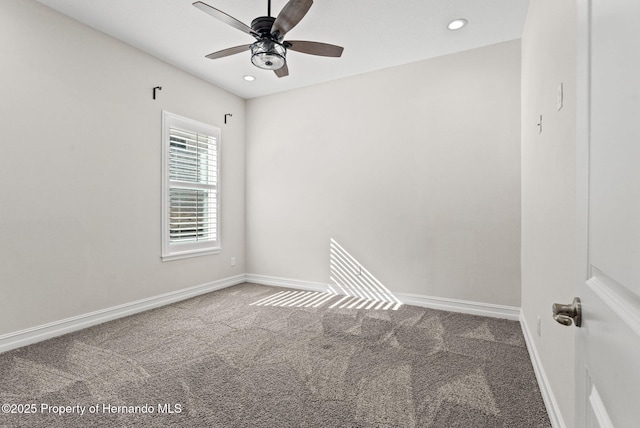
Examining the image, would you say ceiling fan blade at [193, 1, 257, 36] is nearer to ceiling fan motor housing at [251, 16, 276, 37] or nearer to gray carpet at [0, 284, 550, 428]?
ceiling fan motor housing at [251, 16, 276, 37]

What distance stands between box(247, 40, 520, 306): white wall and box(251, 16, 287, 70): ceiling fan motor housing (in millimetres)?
1751

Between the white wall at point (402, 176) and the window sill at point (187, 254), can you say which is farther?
the window sill at point (187, 254)

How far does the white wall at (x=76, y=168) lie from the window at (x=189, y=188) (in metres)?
0.12

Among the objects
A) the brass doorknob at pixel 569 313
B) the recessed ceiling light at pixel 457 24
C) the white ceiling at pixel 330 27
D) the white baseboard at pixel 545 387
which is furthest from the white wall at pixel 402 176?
the brass doorknob at pixel 569 313

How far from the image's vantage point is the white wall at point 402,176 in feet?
11.1

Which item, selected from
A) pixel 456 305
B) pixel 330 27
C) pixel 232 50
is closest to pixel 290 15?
pixel 232 50

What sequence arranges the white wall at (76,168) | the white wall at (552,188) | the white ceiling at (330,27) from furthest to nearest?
the white ceiling at (330,27), the white wall at (76,168), the white wall at (552,188)

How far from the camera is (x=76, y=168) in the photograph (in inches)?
118

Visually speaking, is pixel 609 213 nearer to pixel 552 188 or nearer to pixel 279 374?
pixel 552 188

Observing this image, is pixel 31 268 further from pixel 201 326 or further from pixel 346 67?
pixel 346 67

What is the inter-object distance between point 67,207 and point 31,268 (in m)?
0.58

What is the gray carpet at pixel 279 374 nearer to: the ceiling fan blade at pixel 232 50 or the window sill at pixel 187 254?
the window sill at pixel 187 254

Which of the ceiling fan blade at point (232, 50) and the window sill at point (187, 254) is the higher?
the ceiling fan blade at point (232, 50)

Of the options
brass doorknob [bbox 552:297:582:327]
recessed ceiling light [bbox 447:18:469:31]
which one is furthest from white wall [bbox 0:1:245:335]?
brass doorknob [bbox 552:297:582:327]
